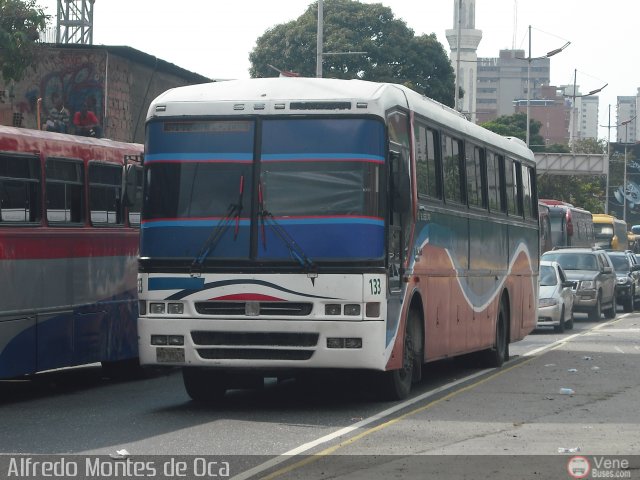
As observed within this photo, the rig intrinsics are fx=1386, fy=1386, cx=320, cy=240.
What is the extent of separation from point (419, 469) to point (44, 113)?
27.0 metres

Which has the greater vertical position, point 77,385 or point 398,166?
point 398,166

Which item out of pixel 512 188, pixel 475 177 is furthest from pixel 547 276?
pixel 475 177

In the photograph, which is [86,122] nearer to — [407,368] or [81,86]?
[81,86]

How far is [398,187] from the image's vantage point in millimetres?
13508

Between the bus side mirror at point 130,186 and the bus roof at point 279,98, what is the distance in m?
0.67

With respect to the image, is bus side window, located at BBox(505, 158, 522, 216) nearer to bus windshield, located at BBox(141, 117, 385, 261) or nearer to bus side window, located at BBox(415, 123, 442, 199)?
bus side window, located at BBox(415, 123, 442, 199)

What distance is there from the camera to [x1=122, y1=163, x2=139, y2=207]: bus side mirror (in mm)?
14078

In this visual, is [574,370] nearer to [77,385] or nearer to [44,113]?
[77,385]

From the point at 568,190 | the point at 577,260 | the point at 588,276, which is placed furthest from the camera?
the point at 568,190

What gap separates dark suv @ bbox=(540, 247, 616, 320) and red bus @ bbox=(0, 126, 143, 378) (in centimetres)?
2077

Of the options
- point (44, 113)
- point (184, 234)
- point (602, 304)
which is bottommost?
point (602, 304)

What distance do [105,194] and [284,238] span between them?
13.8ft

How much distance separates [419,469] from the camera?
9.72m

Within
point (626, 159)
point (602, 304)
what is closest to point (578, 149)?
point (626, 159)
